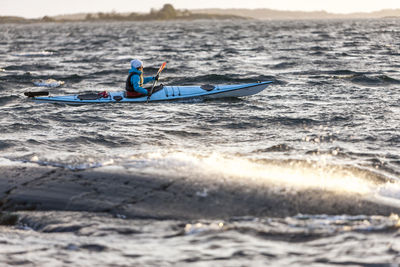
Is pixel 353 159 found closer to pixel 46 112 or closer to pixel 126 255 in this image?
pixel 126 255

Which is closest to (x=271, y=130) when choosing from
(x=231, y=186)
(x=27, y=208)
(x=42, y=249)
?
(x=231, y=186)

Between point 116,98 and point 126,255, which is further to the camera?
point 116,98

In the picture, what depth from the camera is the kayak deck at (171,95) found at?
13742 mm

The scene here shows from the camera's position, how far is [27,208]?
18.0 feet

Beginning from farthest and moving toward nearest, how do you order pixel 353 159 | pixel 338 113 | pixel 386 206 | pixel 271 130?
pixel 338 113
pixel 271 130
pixel 353 159
pixel 386 206

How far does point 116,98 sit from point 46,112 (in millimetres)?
2028

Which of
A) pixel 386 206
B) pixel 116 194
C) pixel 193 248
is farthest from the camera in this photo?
pixel 116 194

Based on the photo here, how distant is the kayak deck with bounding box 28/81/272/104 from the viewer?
13.7 meters

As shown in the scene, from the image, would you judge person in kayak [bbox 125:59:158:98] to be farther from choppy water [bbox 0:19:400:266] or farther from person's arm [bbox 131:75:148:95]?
choppy water [bbox 0:19:400:266]

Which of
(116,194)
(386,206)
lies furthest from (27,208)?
(386,206)

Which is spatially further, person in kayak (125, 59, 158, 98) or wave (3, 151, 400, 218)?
person in kayak (125, 59, 158, 98)

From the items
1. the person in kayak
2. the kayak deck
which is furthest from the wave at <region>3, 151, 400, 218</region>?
the kayak deck

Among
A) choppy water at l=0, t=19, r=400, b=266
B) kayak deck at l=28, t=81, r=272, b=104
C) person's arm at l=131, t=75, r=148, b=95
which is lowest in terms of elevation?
choppy water at l=0, t=19, r=400, b=266

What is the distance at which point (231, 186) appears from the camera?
5816mm
